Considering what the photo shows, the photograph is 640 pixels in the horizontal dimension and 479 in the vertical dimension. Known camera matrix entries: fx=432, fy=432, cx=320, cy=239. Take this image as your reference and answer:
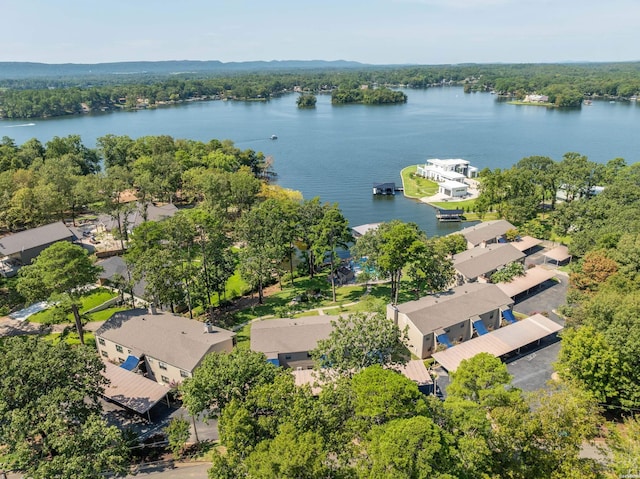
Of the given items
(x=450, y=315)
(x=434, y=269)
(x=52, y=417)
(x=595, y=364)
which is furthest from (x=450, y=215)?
(x=52, y=417)

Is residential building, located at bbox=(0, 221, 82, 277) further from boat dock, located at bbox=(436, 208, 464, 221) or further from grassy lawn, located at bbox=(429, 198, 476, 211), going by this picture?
grassy lawn, located at bbox=(429, 198, 476, 211)

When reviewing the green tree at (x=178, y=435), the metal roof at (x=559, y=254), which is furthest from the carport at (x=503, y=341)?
the green tree at (x=178, y=435)

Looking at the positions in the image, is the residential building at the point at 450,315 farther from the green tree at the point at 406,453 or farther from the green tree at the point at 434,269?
the green tree at the point at 406,453

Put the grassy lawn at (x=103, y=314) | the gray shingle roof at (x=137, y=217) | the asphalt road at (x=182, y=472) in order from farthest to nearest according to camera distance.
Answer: the gray shingle roof at (x=137, y=217), the grassy lawn at (x=103, y=314), the asphalt road at (x=182, y=472)

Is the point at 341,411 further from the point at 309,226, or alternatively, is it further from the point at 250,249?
the point at 309,226

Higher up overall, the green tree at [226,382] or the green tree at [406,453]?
the green tree at [406,453]

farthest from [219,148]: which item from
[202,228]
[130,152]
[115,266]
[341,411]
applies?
[341,411]
